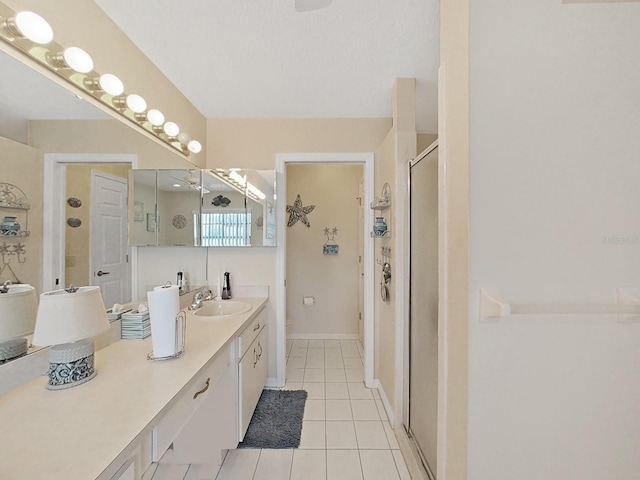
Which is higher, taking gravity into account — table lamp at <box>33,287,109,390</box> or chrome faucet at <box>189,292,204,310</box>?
table lamp at <box>33,287,109,390</box>

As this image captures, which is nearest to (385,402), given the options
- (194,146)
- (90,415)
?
(90,415)

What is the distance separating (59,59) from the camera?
3.60 ft

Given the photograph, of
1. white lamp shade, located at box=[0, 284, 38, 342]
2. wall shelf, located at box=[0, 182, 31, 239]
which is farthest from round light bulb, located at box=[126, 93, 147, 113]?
white lamp shade, located at box=[0, 284, 38, 342]

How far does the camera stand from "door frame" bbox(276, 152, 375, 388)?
7.68 feet

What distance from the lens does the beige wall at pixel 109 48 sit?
111 cm

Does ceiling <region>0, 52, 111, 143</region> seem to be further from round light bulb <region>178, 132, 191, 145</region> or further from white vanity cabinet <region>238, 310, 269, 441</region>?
white vanity cabinet <region>238, 310, 269, 441</region>

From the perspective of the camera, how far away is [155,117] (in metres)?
1.68

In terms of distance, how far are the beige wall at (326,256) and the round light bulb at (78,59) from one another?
2476mm

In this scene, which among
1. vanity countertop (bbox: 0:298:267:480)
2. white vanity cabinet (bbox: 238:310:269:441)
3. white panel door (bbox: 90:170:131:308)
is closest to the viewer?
vanity countertop (bbox: 0:298:267:480)

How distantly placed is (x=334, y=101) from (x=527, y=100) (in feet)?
5.20

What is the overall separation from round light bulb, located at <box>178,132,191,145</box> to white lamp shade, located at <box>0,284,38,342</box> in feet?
4.53

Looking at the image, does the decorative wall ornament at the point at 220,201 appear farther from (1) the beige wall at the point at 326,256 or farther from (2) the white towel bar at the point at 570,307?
(2) the white towel bar at the point at 570,307

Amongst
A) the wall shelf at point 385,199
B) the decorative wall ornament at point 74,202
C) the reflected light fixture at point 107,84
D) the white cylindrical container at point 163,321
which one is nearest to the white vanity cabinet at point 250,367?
the white cylindrical container at point 163,321

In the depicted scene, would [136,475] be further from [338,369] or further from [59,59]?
[338,369]
